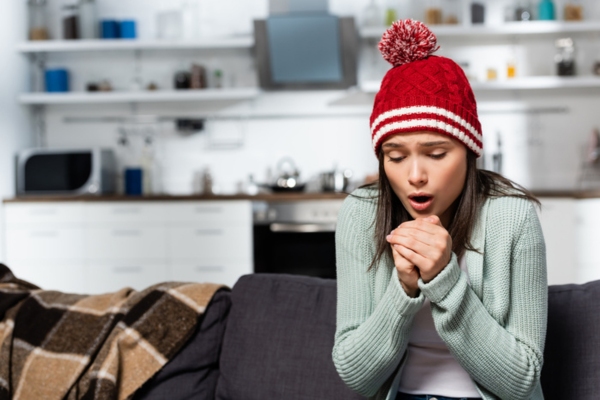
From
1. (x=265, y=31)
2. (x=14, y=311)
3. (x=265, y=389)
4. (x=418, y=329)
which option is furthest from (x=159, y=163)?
(x=418, y=329)

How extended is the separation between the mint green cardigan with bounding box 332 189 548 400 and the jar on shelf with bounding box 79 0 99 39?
3.87 m

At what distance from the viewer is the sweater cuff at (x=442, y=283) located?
1.12 meters

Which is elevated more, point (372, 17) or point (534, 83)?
point (372, 17)

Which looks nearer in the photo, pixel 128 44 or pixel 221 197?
pixel 221 197

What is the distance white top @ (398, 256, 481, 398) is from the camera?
1284 millimetres

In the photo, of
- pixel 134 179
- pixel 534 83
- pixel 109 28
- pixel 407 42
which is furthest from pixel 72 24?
pixel 407 42

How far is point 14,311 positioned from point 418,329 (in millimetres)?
1094

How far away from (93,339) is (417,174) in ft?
3.22

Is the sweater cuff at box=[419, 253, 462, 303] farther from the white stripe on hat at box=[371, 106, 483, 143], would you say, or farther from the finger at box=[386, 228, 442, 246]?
the white stripe on hat at box=[371, 106, 483, 143]

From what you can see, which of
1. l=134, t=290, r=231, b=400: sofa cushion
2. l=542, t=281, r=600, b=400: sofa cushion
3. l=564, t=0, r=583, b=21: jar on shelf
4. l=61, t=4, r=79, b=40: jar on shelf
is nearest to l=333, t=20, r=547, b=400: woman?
l=542, t=281, r=600, b=400: sofa cushion

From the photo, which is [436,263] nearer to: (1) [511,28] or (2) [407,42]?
(2) [407,42]

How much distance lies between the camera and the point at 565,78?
443cm

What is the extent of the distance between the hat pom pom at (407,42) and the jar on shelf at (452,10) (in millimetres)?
3524

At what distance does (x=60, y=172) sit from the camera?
14.9ft
